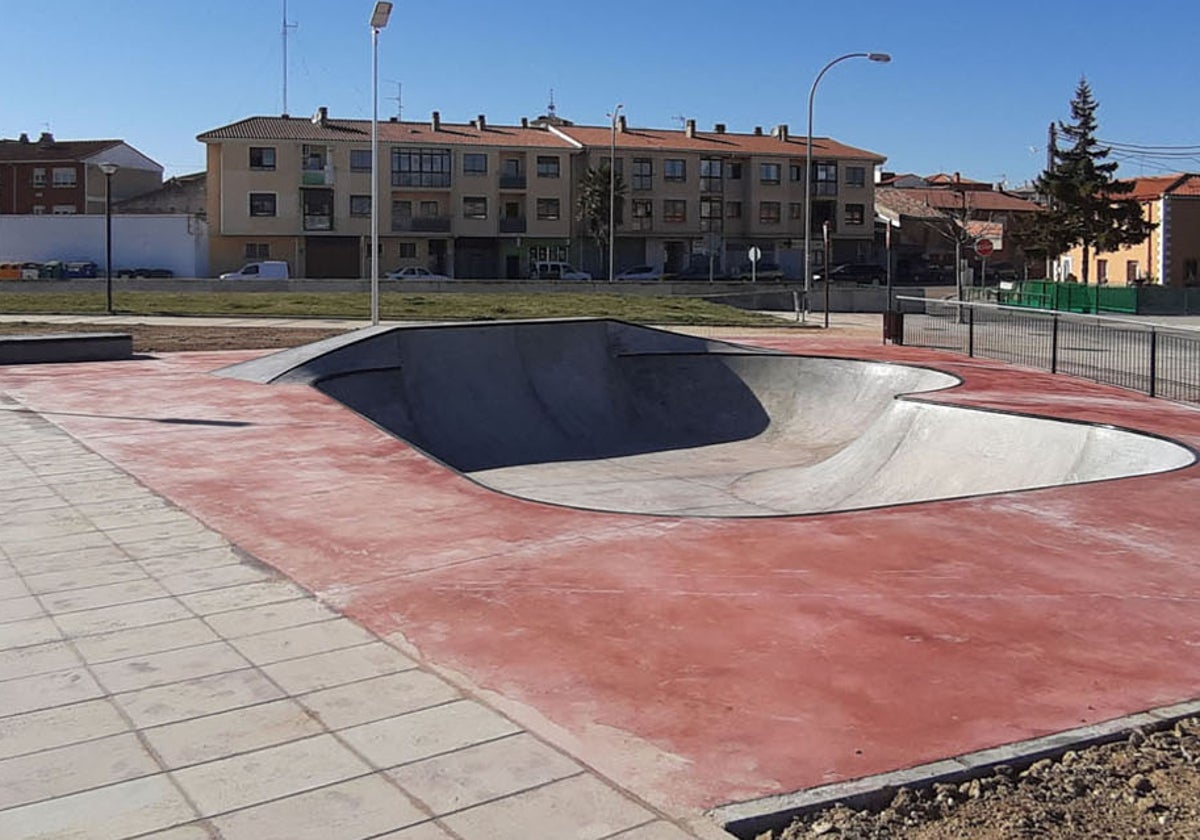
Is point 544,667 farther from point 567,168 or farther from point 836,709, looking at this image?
point 567,168

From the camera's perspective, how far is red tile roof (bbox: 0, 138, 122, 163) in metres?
81.6

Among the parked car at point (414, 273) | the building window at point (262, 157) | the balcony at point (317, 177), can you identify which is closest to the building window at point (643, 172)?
the parked car at point (414, 273)

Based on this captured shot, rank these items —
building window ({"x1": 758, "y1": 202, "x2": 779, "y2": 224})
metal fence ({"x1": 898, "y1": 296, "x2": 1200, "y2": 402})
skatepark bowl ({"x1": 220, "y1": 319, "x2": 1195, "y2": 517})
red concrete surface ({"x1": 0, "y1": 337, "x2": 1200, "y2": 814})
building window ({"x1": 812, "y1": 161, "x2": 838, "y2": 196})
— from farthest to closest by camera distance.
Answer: building window ({"x1": 812, "y1": 161, "x2": 838, "y2": 196})
building window ({"x1": 758, "y1": 202, "x2": 779, "y2": 224})
metal fence ({"x1": 898, "y1": 296, "x2": 1200, "y2": 402})
skatepark bowl ({"x1": 220, "y1": 319, "x2": 1195, "y2": 517})
red concrete surface ({"x1": 0, "y1": 337, "x2": 1200, "y2": 814})

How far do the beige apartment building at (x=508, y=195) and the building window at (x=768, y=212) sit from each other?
9cm

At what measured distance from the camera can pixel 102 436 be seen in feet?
43.9

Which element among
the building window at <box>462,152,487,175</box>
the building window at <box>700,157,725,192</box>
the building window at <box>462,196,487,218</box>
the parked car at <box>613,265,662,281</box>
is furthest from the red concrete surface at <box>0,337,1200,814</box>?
the building window at <box>700,157,725,192</box>

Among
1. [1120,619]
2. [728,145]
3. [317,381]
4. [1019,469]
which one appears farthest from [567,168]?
[1120,619]

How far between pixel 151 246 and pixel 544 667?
2672 inches

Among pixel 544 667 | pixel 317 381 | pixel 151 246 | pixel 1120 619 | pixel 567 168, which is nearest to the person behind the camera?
pixel 544 667

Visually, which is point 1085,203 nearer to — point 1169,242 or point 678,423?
point 1169,242

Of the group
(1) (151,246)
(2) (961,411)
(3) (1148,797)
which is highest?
(1) (151,246)

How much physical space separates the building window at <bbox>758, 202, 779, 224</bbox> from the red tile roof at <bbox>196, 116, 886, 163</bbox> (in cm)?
348

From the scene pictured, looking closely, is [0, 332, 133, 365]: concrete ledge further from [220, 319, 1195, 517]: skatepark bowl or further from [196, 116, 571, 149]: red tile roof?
[196, 116, 571, 149]: red tile roof

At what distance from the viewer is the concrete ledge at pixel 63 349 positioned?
2152 cm
